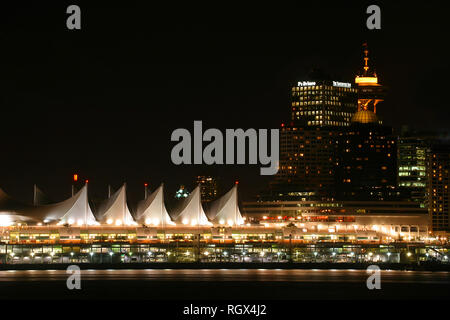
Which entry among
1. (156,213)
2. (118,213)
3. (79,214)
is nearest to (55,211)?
(79,214)

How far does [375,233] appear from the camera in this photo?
16575 cm

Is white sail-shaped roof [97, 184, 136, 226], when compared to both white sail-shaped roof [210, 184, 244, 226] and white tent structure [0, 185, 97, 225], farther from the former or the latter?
white sail-shaped roof [210, 184, 244, 226]

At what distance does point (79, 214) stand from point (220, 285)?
5715cm

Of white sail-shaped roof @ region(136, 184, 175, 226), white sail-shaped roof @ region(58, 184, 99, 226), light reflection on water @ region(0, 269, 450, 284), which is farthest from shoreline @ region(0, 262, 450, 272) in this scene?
white sail-shaped roof @ region(136, 184, 175, 226)

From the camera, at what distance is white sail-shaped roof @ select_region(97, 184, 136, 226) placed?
141250mm

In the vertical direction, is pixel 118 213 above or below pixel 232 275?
above

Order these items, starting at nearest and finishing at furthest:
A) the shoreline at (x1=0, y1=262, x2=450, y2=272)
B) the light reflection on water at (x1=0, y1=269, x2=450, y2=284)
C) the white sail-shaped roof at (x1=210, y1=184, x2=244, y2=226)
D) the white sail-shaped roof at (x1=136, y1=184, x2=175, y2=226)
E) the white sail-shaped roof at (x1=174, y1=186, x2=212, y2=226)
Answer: the light reflection on water at (x1=0, y1=269, x2=450, y2=284), the shoreline at (x1=0, y1=262, x2=450, y2=272), the white sail-shaped roof at (x1=136, y1=184, x2=175, y2=226), the white sail-shaped roof at (x1=174, y1=186, x2=212, y2=226), the white sail-shaped roof at (x1=210, y1=184, x2=244, y2=226)

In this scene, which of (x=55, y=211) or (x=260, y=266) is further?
(x=55, y=211)

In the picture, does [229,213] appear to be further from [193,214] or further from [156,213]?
[156,213]

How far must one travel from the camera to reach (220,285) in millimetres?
84500

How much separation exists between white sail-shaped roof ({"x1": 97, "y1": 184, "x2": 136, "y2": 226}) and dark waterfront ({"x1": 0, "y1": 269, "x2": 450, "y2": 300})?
38.3 metres

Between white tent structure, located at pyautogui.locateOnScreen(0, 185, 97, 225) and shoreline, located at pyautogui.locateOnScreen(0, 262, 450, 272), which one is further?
white tent structure, located at pyautogui.locateOnScreen(0, 185, 97, 225)
